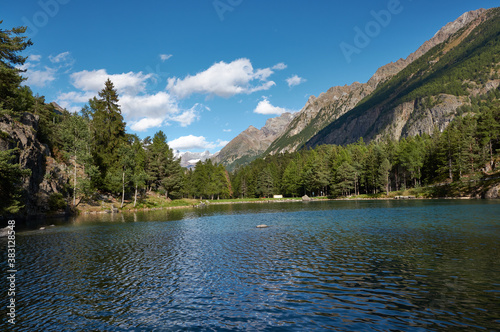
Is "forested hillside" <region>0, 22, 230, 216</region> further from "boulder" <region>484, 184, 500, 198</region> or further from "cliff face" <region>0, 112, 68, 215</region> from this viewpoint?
"boulder" <region>484, 184, 500, 198</region>

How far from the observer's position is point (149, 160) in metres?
122

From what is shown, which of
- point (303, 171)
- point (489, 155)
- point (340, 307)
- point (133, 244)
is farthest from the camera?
point (303, 171)

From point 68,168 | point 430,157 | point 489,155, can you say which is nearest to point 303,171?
point 430,157

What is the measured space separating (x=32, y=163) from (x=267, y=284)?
66527 millimetres

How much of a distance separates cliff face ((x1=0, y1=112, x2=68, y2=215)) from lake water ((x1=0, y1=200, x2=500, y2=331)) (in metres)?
30.4

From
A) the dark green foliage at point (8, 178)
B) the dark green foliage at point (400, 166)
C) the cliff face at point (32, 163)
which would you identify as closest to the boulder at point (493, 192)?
the dark green foliage at point (400, 166)

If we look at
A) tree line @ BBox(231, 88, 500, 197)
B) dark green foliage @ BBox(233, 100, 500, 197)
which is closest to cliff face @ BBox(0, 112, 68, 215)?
dark green foliage @ BBox(233, 100, 500, 197)

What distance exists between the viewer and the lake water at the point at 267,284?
1350 cm

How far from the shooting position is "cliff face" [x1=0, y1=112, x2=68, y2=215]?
53700 mm

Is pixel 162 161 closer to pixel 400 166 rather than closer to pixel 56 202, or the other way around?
pixel 56 202

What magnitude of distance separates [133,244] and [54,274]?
41.5ft

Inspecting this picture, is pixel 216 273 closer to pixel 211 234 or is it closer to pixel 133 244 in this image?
pixel 133 244

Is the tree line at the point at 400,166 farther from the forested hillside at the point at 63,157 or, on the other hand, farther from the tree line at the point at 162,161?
the forested hillside at the point at 63,157

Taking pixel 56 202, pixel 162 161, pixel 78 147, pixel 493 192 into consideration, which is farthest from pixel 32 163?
pixel 493 192
